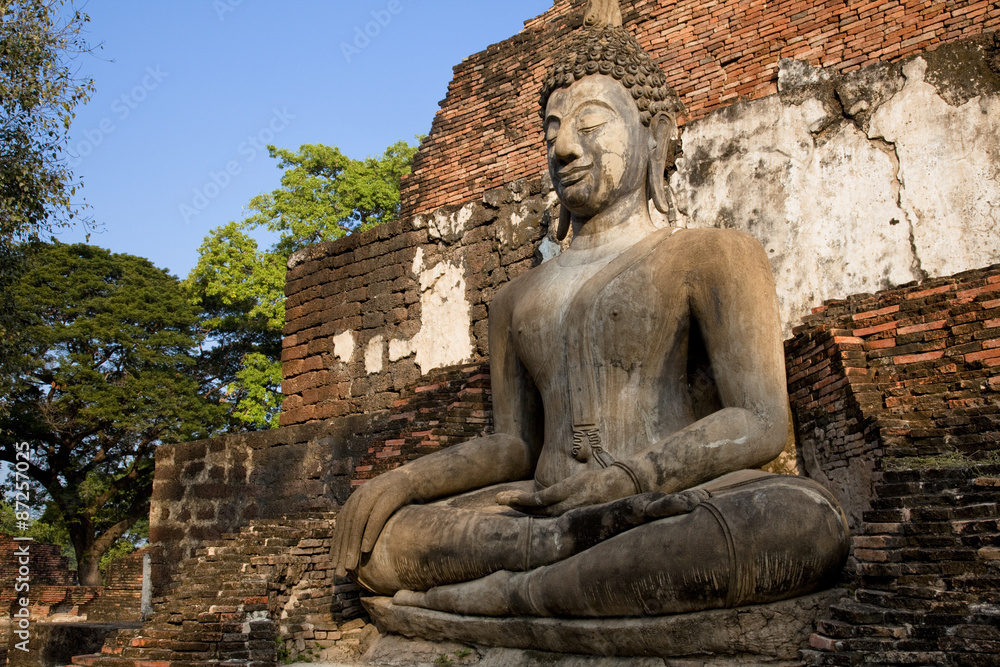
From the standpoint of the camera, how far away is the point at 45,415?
19172mm

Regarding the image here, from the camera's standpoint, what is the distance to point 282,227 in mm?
20125

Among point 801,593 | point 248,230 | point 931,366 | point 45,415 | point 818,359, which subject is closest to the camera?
point 801,593

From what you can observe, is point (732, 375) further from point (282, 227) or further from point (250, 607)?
point (282, 227)

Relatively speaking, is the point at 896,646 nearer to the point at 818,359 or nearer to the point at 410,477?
the point at 410,477

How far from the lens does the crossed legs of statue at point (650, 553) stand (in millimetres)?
2590

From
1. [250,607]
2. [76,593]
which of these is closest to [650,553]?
[250,607]

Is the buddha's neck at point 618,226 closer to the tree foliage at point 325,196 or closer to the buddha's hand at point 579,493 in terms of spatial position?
the buddha's hand at point 579,493

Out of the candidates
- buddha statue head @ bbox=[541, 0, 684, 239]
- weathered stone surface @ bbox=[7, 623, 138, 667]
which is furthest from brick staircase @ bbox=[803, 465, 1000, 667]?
weathered stone surface @ bbox=[7, 623, 138, 667]

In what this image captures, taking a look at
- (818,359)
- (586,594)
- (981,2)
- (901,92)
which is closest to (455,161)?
(981,2)

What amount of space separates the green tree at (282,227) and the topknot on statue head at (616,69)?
1532 cm

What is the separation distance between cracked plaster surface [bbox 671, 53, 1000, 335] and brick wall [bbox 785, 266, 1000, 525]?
2.47ft

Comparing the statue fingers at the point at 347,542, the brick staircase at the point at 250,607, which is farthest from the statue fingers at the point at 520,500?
the brick staircase at the point at 250,607

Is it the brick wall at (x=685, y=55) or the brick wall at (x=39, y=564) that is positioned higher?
the brick wall at (x=685, y=55)

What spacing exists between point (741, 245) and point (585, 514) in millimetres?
1168
